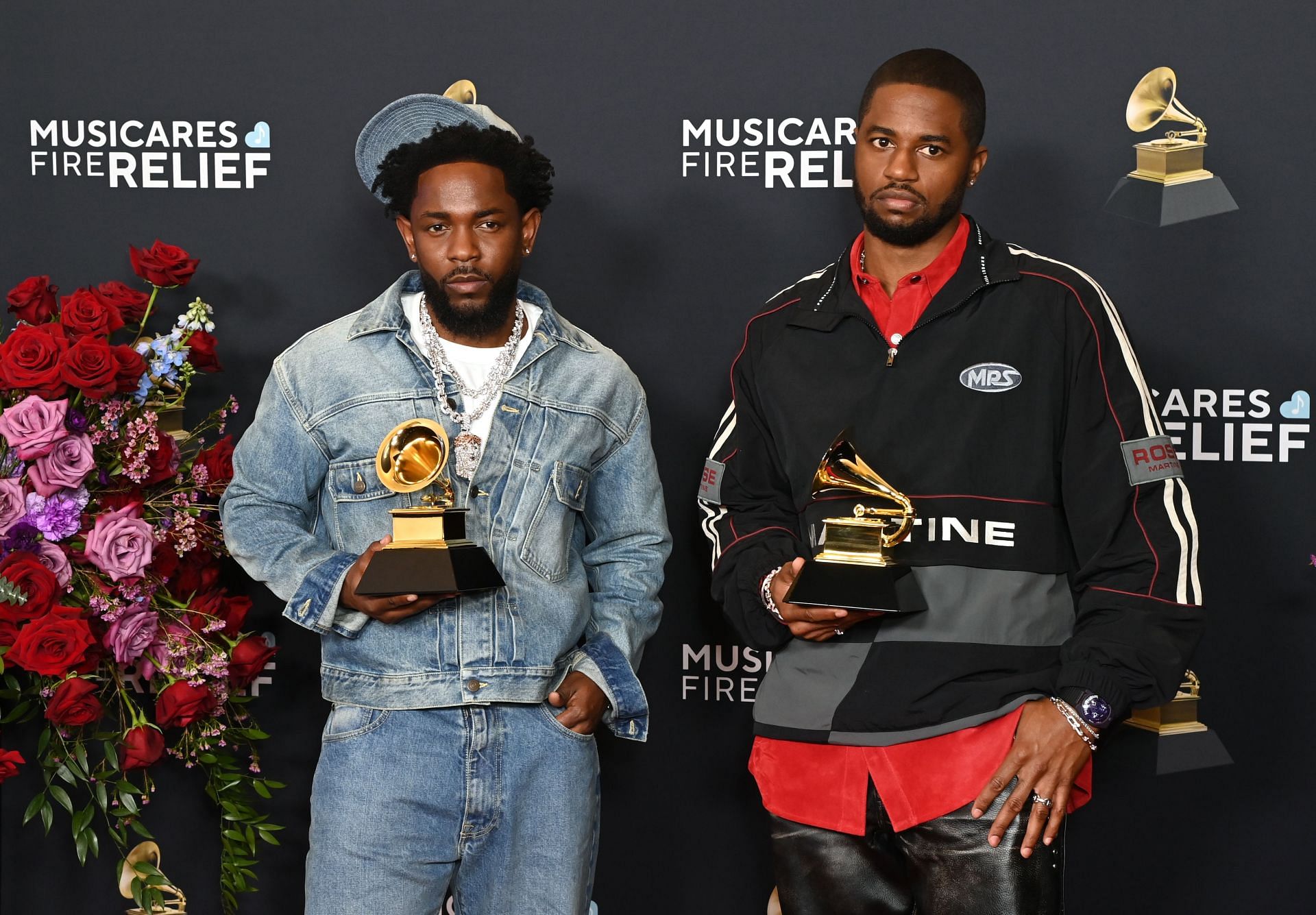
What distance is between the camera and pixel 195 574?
2795mm

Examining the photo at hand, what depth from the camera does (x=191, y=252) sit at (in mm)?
3119

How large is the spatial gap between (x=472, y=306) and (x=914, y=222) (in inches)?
29.4

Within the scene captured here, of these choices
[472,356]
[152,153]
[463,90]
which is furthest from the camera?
[152,153]

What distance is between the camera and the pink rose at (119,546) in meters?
2.55

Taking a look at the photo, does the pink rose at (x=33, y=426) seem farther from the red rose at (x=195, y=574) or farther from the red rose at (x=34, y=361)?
the red rose at (x=195, y=574)

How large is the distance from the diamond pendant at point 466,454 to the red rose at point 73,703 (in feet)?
3.05

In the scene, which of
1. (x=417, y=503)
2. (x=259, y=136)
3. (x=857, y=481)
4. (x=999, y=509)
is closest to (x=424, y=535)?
(x=417, y=503)

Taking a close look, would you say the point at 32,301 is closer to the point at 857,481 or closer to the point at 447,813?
the point at 447,813

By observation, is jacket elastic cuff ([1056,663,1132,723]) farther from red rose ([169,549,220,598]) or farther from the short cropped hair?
red rose ([169,549,220,598])

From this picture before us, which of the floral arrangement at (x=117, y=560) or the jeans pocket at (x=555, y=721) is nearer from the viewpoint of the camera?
the jeans pocket at (x=555, y=721)

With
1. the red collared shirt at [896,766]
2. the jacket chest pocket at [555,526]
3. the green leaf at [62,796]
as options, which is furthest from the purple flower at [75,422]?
the red collared shirt at [896,766]

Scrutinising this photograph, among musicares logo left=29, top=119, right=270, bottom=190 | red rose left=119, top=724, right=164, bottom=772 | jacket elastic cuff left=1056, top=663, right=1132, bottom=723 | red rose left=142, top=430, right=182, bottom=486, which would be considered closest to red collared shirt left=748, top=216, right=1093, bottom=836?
jacket elastic cuff left=1056, top=663, right=1132, bottom=723

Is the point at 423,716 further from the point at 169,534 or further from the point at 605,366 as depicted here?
the point at 169,534

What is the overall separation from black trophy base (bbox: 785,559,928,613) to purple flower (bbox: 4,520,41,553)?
1489mm
